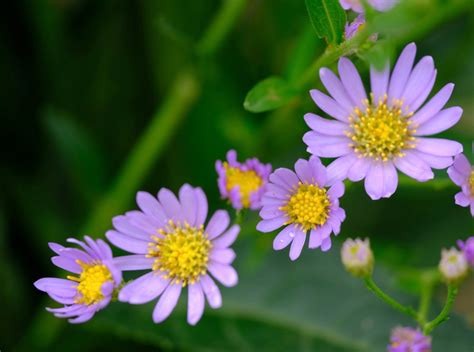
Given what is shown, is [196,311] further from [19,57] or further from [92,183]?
[19,57]

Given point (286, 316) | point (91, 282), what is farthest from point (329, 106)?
point (286, 316)

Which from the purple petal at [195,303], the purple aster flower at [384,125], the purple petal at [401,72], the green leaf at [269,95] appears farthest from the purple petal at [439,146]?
the purple petal at [195,303]

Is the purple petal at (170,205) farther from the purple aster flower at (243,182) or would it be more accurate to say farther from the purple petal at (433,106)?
the purple petal at (433,106)

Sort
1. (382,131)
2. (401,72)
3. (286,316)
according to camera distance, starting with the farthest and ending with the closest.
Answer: (286,316) → (382,131) → (401,72)

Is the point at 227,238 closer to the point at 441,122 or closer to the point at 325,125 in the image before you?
the point at 325,125

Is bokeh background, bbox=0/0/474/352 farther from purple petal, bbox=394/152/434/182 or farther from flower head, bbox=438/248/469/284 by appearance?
flower head, bbox=438/248/469/284

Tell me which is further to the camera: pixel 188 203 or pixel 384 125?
pixel 384 125

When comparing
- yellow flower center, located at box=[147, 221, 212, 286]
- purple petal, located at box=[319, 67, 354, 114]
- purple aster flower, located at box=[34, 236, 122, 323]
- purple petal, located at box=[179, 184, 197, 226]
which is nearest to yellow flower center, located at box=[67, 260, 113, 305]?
purple aster flower, located at box=[34, 236, 122, 323]

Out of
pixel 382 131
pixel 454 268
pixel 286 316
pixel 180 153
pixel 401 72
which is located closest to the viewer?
pixel 454 268
